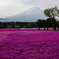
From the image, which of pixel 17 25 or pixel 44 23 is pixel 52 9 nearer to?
pixel 44 23

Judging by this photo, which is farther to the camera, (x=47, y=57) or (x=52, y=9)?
(x=52, y=9)

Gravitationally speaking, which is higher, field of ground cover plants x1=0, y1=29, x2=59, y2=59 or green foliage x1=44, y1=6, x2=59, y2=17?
green foliage x1=44, y1=6, x2=59, y2=17

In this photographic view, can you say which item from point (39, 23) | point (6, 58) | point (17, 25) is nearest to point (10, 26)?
point (17, 25)

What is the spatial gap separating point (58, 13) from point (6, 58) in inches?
1146

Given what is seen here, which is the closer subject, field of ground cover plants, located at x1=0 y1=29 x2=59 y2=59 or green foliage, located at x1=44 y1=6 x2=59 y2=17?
field of ground cover plants, located at x1=0 y1=29 x2=59 y2=59

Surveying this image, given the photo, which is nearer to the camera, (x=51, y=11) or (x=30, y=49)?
(x=30, y=49)

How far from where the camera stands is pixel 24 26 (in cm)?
4494

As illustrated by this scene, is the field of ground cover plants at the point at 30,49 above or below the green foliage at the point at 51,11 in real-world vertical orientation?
below

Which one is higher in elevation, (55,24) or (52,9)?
(52,9)

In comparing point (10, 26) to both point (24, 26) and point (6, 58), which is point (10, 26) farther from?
point (6, 58)

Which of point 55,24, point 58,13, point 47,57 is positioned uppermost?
point 58,13

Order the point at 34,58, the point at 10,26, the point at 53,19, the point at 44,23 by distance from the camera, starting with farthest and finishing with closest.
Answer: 1. the point at 10,26
2. the point at 44,23
3. the point at 53,19
4. the point at 34,58

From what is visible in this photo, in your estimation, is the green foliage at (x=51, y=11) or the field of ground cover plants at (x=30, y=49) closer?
the field of ground cover plants at (x=30, y=49)

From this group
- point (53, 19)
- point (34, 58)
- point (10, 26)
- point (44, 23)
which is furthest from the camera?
point (10, 26)
